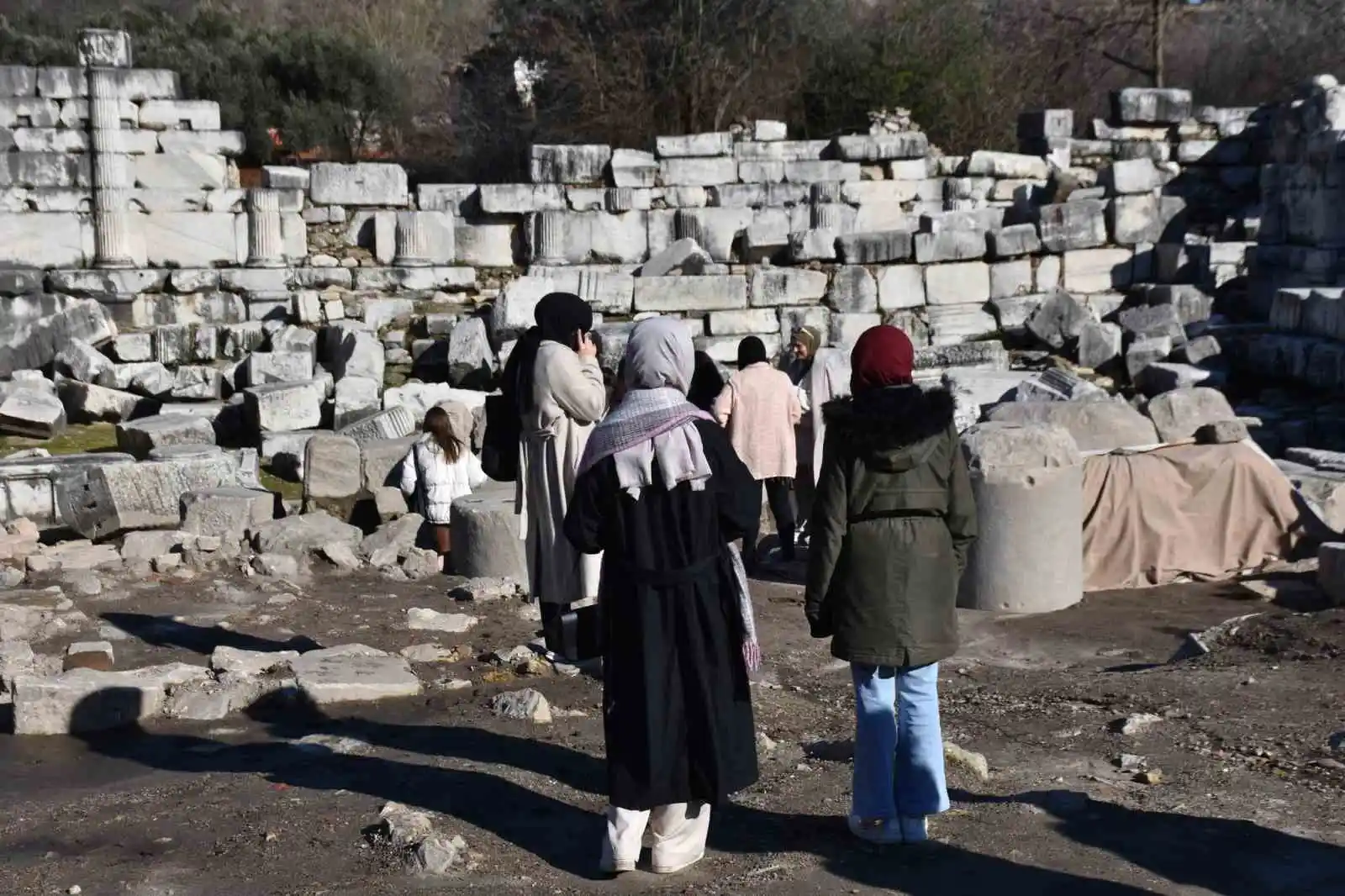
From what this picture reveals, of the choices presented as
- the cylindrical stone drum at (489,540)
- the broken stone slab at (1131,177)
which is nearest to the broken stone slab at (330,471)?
the cylindrical stone drum at (489,540)

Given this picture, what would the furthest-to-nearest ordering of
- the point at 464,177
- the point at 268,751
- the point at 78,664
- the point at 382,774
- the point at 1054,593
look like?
1. the point at 464,177
2. the point at 1054,593
3. the point at 78,664
4. the point at 268,751
5. the point at 382,774

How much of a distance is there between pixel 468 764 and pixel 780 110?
17.7 meters

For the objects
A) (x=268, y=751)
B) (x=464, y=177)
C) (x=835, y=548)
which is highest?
(x=464, y=177)

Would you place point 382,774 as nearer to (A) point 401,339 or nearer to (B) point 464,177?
(A) point 401,339

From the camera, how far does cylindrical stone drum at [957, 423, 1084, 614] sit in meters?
8.59

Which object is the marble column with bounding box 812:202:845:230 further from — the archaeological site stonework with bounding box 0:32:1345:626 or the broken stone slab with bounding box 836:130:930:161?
the broken stone slab with bounding box 836:130:930:161

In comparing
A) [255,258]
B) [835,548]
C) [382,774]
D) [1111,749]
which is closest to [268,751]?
[382,774]

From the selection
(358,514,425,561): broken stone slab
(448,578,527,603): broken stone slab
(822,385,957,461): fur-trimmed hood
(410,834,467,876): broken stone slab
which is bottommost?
(448,578,527,603): broken stone slab

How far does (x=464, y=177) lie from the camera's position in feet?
72.6

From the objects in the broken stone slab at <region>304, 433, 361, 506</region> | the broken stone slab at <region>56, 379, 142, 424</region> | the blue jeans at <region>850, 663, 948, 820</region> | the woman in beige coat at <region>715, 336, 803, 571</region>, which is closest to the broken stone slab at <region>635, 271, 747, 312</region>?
the broken stone slab at <region>56, 379, 142, 424</region>

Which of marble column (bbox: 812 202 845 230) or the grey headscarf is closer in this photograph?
the grey headscarf

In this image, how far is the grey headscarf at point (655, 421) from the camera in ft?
15.4

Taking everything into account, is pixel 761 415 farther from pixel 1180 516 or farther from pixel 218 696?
pixel 218 696

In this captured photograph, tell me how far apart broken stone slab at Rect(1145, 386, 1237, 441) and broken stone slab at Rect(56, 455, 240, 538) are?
276 inches
